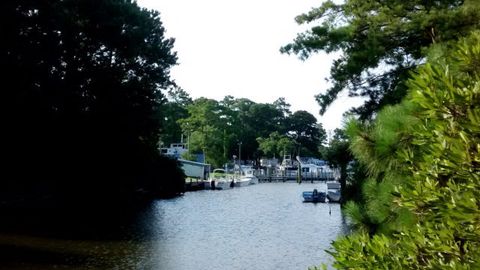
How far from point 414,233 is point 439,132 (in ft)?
1.62

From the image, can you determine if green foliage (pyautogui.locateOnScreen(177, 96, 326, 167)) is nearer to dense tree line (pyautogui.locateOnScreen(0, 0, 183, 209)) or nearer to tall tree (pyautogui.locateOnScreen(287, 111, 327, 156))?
tall tree (pyautogui.locateOnScreen(287, 111, 327, 156))

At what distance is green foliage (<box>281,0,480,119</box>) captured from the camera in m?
10.1

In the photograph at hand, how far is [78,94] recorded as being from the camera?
32875 mm

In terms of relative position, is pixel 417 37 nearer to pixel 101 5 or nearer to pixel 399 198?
pixel 399 198

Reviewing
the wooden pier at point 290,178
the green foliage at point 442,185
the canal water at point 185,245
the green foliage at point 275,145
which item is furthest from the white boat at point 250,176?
the green foliage at point 442,185

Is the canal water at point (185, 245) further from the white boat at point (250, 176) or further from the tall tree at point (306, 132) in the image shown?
the tall tree at point (306, 132)

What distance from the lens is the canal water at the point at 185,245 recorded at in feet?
54.0

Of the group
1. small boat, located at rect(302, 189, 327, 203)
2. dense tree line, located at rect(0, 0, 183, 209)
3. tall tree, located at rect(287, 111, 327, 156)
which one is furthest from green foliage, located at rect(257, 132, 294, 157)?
dense tree line, located at rect(0, 0, 183, 209)

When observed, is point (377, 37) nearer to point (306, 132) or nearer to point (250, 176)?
point (250, 176)

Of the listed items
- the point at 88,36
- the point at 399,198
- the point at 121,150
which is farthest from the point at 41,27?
the point at 399,198

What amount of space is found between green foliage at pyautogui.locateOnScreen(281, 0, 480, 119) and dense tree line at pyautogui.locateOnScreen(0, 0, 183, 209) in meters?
18.1

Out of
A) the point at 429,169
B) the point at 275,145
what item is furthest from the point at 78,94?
the point at 275,145

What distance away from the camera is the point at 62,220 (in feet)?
86.1

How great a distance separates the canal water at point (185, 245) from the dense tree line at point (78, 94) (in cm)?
620
